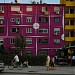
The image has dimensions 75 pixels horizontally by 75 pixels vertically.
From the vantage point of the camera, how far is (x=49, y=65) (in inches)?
1430

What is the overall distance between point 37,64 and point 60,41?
24235mm

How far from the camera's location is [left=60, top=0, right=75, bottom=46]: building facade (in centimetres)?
7738

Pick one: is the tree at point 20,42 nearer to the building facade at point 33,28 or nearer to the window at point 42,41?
the building facade at point 33,28

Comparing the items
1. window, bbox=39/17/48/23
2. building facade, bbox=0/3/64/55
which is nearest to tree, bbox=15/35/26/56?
building facade, bbox=0/3/64/55

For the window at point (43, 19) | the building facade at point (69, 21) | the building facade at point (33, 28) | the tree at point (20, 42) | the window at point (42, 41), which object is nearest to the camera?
the tree at point (20, 42)

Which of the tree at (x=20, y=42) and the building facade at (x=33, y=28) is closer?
the tree at (x=20, y=42)

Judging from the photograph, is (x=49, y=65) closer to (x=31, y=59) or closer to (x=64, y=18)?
(x=31, y=59)

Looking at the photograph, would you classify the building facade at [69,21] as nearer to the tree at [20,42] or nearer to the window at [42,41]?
the window at [42,41]

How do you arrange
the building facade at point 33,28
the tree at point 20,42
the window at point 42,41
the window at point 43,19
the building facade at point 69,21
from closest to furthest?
1. the tree at point 20,42
2. the building facade at point 33,28
3. the window at point 42,41
4. the window at point 43,19
5. the building facade at point 69,21

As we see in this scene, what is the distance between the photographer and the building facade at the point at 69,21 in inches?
3046

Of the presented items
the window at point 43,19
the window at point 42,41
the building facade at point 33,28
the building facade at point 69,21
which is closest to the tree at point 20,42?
the building facade at point 33,28

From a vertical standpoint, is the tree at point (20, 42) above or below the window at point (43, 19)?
below

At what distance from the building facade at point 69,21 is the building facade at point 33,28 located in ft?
5.41

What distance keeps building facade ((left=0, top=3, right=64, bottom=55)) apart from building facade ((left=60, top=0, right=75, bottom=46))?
1.65m
